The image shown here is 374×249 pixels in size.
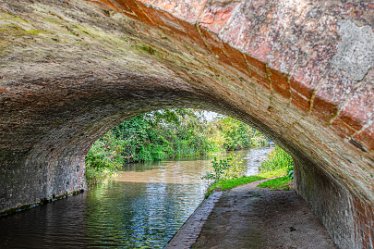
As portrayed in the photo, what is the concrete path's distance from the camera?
7520 mm

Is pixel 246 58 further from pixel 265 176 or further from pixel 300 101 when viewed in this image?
pixel 265 176

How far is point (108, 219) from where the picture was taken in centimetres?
1115

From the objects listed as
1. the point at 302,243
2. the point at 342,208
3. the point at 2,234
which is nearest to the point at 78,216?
the point at 2,234

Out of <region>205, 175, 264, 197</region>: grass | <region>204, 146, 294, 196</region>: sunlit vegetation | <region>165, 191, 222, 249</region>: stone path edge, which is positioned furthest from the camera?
<region>204, 146, 294, 196</region>: sunlit vegetation

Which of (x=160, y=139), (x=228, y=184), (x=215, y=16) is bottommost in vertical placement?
(x=228, y=184)

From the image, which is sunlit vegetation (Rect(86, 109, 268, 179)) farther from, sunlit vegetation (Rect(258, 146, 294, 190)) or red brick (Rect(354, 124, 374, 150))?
red brick (Rect(354, 124, 374, 150))

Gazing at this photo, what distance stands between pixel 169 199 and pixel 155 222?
12.1ft

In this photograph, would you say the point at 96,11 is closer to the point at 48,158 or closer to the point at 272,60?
the point at 272,60

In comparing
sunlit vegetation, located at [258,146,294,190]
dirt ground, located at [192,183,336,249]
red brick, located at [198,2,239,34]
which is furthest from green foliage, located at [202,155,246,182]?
red brick, located at [198,2,239,34]

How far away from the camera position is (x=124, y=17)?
3127mm

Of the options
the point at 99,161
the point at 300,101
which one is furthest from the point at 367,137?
→ the point at 99,161

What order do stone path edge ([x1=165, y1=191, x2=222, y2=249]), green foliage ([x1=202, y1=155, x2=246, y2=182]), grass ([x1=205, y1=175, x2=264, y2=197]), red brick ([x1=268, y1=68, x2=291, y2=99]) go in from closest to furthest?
red brick ([x1=268, y1=68, x2=291, y2=99]) → stone path edge ([x1=165, y1=191, x2=222, y2=249]) → grass ([x1=205, y1=175, x2=264, y2=197]) → green foliage ([x1=202, y1=155, x2=246, y2=182])

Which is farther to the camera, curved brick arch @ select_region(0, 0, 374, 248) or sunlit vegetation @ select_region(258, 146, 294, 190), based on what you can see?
sunlit vegetation @ select_region(258, 146, 294, 190)

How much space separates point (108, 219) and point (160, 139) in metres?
23.2
